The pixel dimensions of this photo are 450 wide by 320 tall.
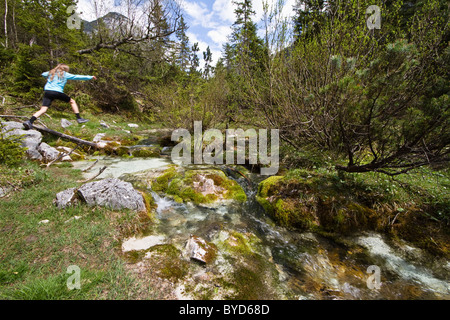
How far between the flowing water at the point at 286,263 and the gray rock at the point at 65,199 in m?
1.47

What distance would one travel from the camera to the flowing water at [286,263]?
99.6 inches

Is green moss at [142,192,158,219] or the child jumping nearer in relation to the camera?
green moss at [142,192,158,219]

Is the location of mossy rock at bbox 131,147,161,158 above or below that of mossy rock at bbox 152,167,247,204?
above

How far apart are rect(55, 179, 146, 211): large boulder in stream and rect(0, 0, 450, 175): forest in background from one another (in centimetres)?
399

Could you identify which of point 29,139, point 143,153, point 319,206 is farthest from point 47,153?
point 319,206

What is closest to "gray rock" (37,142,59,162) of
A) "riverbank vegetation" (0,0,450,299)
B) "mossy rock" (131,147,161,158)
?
"riverbank vegetation" (0,0,450,299)

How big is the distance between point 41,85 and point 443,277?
56.4 feet

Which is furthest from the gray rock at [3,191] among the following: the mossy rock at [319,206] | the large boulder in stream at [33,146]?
the mossy rock at [319,206]

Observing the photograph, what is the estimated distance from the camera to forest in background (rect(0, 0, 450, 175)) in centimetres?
297

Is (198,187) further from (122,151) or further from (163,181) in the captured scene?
(122,151)

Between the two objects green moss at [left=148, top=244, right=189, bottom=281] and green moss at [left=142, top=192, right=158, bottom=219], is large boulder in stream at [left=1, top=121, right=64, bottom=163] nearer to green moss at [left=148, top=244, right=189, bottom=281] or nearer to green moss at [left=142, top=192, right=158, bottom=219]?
green moss at [left=142, top=192, right=158, bottom=219]

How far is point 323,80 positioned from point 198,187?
4.01 meters

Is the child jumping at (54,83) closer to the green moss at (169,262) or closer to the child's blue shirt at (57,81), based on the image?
the child's blue shirt at (57,81)

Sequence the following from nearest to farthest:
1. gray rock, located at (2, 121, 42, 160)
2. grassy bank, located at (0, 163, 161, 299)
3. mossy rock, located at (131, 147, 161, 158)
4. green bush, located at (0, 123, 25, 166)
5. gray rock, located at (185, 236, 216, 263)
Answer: grassy bank, located at (0, 163, 161, 299), gray rock, located at (185, 236, 216, 263), green bush, located at (0, 123, 25, 166), gray rock, located at (2, 121, 42, 160), mossy rock, located at (131, 147, 161, 158)
